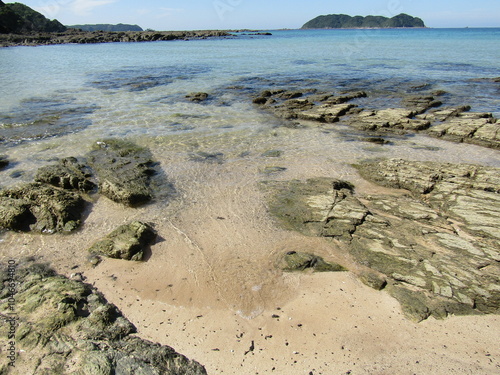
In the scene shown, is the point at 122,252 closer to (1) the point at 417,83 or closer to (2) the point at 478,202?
(2) the point at 478,202

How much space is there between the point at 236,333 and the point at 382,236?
12.1ft

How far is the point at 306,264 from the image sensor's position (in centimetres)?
628

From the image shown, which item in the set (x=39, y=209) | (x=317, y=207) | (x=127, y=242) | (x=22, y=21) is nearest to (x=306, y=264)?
(x=317, y=207)

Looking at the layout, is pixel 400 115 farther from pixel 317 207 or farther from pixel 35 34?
pixel 35 34

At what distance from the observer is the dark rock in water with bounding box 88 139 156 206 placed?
8562 millimetres

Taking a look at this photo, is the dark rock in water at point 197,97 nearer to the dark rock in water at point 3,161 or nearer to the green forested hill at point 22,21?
the dark rock in water at point 3,161

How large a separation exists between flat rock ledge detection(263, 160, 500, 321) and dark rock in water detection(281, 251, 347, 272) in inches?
22.0

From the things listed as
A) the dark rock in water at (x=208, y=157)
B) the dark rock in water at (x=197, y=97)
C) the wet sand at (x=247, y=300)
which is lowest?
the wet sand at (x=247, y=300)

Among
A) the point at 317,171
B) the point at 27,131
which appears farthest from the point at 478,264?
the point at 27,131

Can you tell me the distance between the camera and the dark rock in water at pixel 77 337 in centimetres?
413

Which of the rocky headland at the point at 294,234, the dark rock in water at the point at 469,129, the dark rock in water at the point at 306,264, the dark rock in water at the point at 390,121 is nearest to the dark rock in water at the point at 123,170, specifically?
the rocky headland at the point at 294,234

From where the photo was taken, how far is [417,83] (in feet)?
79.3

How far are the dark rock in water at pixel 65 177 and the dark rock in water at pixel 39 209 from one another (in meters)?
0.71

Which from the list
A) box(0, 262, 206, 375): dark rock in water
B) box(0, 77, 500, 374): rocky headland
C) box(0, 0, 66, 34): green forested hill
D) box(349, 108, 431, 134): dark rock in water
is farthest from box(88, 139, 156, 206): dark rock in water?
box(0, 0, 66, 34): green forested hill
